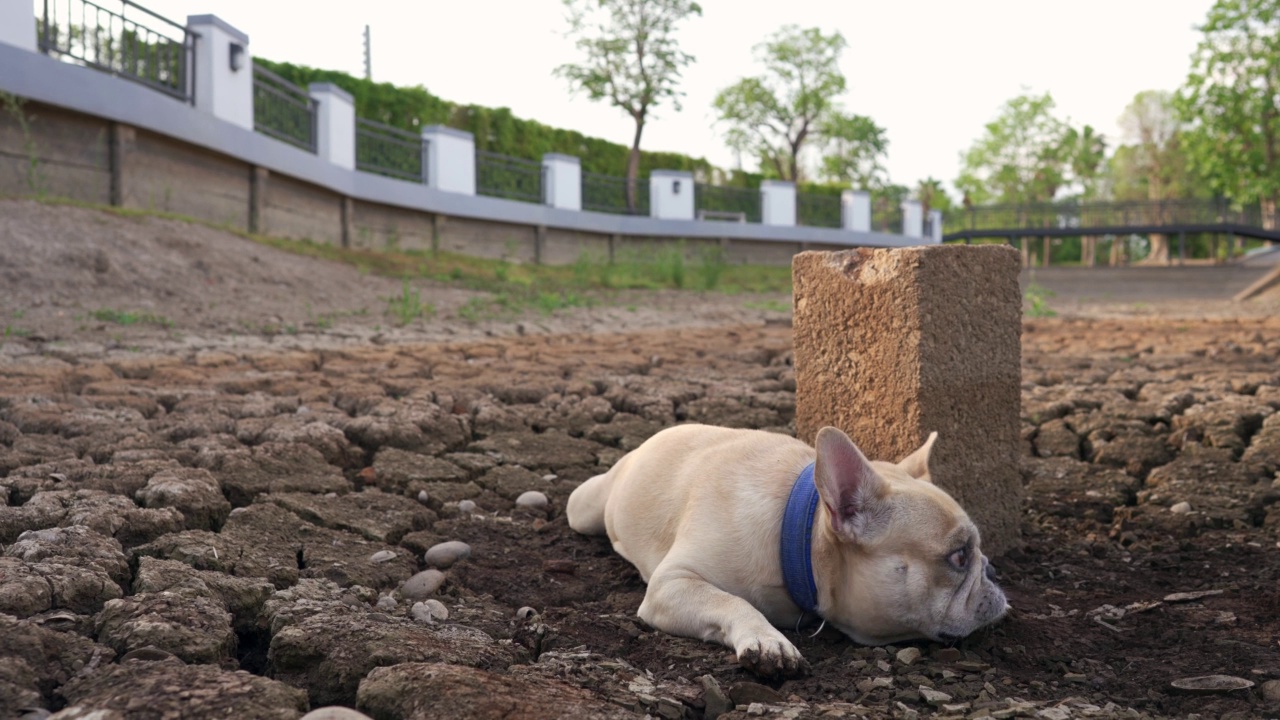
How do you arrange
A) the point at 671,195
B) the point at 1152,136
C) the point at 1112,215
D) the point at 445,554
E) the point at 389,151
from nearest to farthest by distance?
the point at 445,554 → the point at 389,151 → the point at 671,195 → the point at 1112,215 → the point at 1152,136

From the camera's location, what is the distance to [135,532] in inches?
129

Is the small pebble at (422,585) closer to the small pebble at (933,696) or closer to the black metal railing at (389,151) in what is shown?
the small pebble at (933,696)

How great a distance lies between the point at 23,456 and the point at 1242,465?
5.25m

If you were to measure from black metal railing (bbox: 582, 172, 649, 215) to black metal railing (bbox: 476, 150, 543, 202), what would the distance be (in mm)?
1889

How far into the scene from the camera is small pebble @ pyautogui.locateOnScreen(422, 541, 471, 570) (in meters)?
3.52

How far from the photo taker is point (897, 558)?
2.84 metres

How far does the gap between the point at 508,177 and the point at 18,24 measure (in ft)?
42.5

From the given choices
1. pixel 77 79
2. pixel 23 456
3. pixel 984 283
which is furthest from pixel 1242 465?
pixel 77 79

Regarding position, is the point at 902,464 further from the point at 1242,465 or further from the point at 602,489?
the point at 1242,465

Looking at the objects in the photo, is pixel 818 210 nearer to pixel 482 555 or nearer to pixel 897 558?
pixel 482 555

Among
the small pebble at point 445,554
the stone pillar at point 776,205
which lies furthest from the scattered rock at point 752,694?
the stone pillar at point 776,205

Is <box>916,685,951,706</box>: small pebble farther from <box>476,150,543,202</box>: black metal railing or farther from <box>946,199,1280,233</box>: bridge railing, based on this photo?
<box>946,199,1280,233</box>: bridge railing

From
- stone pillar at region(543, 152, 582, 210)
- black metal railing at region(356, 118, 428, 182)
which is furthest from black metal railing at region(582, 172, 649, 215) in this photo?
black metal railing at region(356, 118, 428, 182)

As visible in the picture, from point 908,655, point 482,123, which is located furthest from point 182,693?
point 482,123
